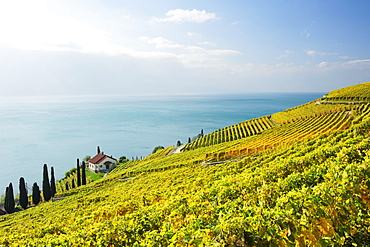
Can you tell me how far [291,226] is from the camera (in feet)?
12.4

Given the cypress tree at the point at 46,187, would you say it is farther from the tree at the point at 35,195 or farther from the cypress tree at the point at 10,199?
the cypress tree at the point at 10,199

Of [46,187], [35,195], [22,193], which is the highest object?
[22,193]

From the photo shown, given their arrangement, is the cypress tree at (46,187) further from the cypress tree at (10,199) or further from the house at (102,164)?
the house at (102,164)

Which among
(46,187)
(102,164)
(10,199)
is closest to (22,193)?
(10,199)

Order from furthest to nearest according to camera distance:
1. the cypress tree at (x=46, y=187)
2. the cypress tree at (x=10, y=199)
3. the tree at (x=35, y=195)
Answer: the cypress tree at (x=46, y=187)
the tree at (x=35, y=195)
the cypress tree at (x=10, y=199)

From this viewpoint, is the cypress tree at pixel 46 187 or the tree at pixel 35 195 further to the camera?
the cypress tree at pixel 46 187

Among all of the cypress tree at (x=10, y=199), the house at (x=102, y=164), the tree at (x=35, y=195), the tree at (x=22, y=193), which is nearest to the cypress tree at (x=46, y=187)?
the tree at (x=35, y=195)

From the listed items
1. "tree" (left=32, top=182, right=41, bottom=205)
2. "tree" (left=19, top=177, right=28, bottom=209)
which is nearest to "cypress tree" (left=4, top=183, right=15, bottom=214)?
"tree" (left=19, top=177, right=28, bottom=209)

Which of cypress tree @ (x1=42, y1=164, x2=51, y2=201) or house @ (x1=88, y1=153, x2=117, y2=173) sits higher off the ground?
cypress tree @ (x1=42, y1=164, x2=51, y2=201)

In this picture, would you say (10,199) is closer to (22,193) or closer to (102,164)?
(22,193)

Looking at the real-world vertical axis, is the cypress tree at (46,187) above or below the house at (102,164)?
above

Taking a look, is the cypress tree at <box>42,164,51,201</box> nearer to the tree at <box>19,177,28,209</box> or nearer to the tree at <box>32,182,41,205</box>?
the tree at <box>32,182,41,205</box>

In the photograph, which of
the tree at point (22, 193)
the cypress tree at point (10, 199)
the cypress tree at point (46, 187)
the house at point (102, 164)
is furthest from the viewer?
the house at point (102, 164)

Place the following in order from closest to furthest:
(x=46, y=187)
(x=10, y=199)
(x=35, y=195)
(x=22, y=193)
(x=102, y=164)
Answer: (x=10, y=199), (x=22, y=193), (x=35, y=195), (x=46, y=187), (x=102, y=164)
